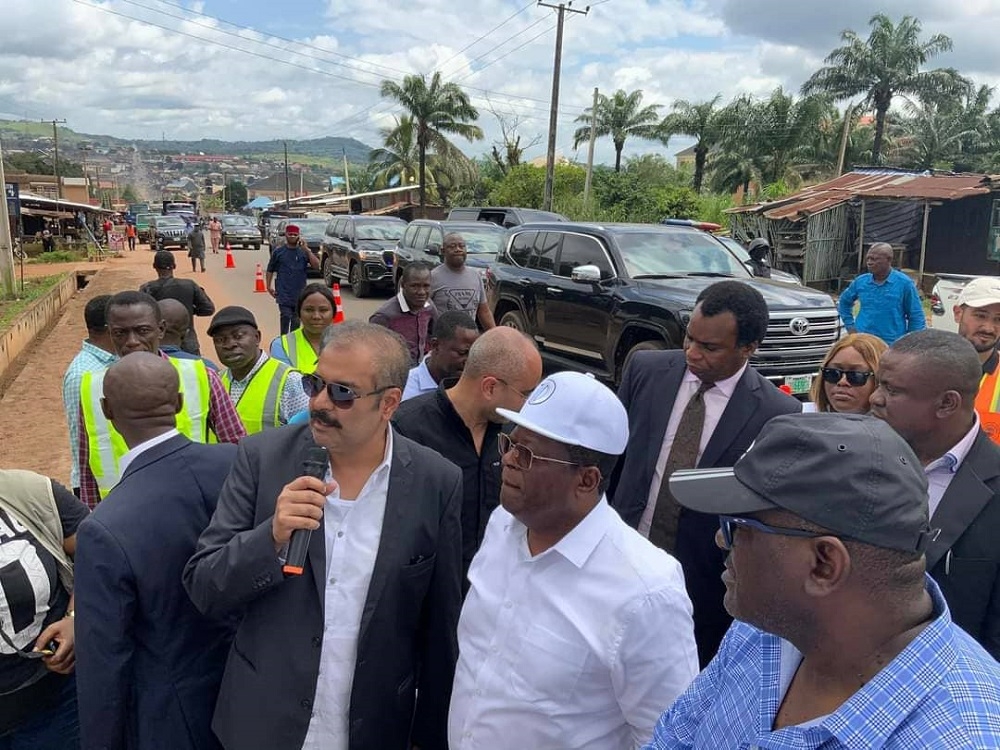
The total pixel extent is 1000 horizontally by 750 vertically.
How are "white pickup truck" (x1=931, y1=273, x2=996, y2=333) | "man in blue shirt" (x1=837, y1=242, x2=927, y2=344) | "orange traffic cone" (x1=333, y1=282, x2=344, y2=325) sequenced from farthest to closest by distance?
"white pickup truck" (x1=931, y1=273, x2=996, y2=333)
"man in blue shirt" (x1=837, y1=242, x2=927, y2=344)
"orange traffic cone" (x1=333, y1=282, x2=344, y2=325)

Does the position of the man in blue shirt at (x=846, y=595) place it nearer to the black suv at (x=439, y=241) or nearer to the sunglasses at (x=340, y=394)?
the sunglasses at (x=340, y=394)

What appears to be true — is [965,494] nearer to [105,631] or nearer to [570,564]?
[570,564]

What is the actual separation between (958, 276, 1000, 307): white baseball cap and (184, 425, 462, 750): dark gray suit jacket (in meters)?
3.40

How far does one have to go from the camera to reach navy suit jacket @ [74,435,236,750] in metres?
1.98

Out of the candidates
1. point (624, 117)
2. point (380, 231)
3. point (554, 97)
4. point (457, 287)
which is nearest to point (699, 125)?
point (624, 117)

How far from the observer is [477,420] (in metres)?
2.96

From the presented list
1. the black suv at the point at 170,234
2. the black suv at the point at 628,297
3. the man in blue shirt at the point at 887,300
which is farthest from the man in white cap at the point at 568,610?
the black suv at the point at 170,234

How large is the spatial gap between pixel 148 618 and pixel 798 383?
7007 mm

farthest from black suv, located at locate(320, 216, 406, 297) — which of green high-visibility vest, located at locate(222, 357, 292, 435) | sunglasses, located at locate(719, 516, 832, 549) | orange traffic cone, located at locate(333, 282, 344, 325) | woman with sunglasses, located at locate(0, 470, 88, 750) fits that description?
sunglasses, located at locate(719, 516, 832, 549)

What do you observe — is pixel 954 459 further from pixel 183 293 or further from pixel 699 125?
pixel 699 125

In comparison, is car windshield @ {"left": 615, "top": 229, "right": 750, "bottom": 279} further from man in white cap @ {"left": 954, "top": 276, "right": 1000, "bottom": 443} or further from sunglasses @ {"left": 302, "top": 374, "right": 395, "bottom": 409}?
sunglasses @ {"left": 302, "top": 374, "right": 395, "bottom": 409}

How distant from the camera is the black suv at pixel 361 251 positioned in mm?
17453

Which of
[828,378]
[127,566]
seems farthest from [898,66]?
[127,566]

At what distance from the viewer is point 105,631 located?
1.98m
